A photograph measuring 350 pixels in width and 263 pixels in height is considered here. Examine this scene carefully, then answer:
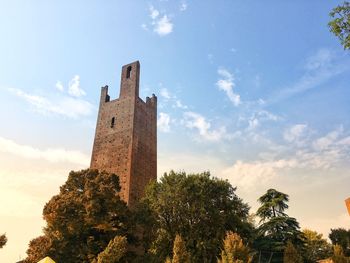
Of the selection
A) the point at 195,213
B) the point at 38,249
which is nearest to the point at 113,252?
the point at 38,249

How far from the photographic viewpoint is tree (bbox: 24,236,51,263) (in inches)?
531

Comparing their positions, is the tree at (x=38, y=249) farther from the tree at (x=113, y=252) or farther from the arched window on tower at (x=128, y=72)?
the arched window on tower at (x=128, y=72)

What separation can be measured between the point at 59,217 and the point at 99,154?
11.7 meters

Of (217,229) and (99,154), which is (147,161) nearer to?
(99,154)

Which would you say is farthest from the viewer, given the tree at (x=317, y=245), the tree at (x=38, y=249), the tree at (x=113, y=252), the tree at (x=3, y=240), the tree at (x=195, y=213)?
the tree at (x=317, y=245)

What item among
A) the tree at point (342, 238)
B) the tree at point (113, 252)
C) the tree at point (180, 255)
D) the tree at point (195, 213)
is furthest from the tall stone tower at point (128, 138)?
the tree at point (342, 238)

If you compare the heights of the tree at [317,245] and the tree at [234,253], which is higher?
the tree at [317,245]

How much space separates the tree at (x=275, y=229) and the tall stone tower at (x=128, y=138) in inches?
404

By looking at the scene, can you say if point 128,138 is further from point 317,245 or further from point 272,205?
point 317,245

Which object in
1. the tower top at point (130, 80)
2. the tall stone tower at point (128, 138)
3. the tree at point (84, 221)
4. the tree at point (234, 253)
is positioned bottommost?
the tree at point (234, 253)

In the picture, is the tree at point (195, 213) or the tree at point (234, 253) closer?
the tree at point (234, 253)

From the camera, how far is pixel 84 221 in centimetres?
1461

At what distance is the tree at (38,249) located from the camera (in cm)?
1350

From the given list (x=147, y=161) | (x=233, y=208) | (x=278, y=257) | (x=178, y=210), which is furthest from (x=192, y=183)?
(x=278, y=257)
